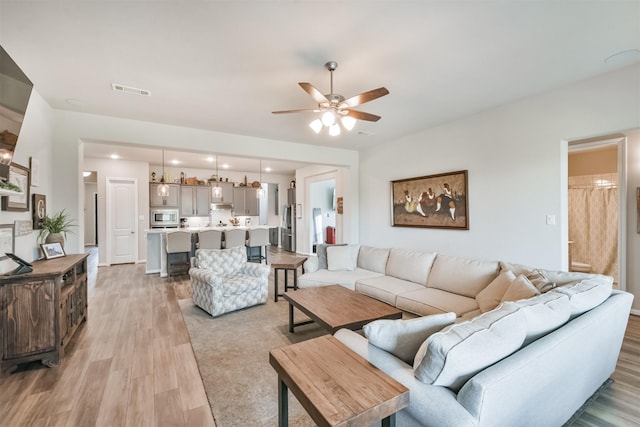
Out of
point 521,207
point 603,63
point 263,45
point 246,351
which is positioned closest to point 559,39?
point 603,63

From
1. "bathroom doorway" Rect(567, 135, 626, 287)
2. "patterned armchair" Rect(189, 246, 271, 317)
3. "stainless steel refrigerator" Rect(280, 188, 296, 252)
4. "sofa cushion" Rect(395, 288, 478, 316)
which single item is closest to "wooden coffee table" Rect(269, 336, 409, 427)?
"sofa cushion" Rect(395, 288, 478, 316)

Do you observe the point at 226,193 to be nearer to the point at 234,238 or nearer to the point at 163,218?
the point at 163,218

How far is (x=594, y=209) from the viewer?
173 inches

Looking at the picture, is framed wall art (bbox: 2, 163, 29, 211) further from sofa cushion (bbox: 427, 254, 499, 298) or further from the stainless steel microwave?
the stainless steel microwave

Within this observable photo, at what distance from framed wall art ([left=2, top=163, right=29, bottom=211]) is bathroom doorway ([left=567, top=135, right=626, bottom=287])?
254 inches

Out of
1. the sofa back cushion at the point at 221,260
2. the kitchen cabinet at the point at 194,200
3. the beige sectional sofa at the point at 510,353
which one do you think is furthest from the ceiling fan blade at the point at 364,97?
the kitchen cabinet at the point at 194,200

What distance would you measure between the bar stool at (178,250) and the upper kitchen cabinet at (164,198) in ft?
7.15

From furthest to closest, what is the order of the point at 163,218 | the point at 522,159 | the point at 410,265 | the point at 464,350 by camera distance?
1. the point at 163,218
2. the point at 410,265
3. the point at 522,159
4. the point at 464,350

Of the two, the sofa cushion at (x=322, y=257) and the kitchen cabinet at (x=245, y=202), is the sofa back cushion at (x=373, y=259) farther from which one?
the kitchen cabinet at (x=245, y=202)

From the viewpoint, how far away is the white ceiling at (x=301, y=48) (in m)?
1.91

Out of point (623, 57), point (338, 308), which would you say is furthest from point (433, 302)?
point (623, 57)

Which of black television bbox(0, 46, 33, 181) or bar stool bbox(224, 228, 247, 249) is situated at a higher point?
black television bbox(0, 46, 33, 181)

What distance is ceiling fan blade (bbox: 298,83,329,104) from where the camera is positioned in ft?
7.46

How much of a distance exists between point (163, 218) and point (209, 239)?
8.35ft
